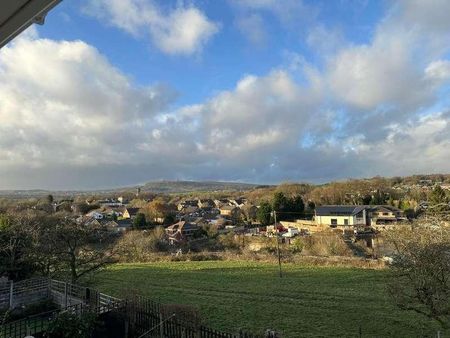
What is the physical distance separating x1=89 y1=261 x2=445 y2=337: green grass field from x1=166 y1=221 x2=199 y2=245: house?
9860mm

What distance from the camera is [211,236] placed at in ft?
140

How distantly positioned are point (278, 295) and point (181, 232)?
1040 inches

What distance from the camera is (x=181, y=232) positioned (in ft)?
143

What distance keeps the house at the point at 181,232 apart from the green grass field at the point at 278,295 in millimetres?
9860

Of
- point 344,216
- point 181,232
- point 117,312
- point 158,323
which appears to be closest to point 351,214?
point 344,216

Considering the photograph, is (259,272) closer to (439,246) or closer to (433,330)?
(433,330)

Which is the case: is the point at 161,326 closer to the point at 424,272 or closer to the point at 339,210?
the point at 424,272

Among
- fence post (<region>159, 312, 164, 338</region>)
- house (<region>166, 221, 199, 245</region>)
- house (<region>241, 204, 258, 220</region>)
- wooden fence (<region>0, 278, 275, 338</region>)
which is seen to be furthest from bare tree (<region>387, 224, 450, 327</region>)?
house (<region>241, 204, 258, 220</region>)

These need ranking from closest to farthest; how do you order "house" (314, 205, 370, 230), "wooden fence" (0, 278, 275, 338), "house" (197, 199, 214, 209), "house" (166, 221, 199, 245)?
"wooden fence" (0, 278, 275, 338) → "house" (166, 221, 199, 245) → "house" (314, 205, 370, 230) → "house" (197, 199, 214, 209)

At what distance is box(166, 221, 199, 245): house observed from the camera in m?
39.7

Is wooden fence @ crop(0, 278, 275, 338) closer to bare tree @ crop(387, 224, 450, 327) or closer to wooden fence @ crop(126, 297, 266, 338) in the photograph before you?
wooden fence @ crop(126, 297, 266, 338)

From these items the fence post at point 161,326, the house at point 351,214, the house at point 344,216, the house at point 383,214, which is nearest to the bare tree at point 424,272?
the fence post at point 161,326

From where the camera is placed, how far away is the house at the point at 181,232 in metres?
39.7

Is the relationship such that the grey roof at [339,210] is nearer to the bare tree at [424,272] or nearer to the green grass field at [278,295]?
the green grass field at [278,295]
